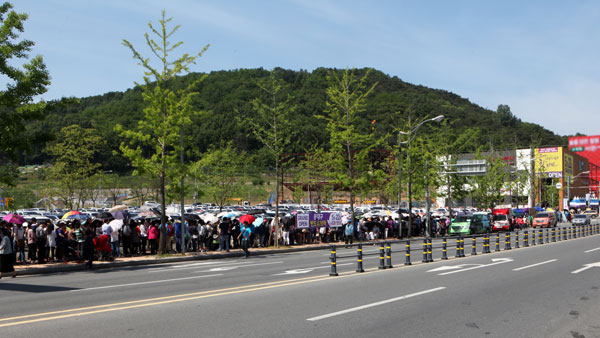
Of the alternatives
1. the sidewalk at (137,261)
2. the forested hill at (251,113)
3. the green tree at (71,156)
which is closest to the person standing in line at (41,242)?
the sidewalk at (137,261)

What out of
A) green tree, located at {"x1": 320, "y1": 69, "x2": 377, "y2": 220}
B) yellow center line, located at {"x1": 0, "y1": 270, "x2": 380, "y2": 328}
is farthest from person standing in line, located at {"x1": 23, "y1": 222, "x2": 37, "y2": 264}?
green tree, located at {"x1": 320, "y1": 69, "x2": 377, "y2": 220}

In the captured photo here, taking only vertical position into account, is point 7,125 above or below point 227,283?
above

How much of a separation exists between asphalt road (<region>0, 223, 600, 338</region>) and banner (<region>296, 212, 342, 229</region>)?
14509 millimetres

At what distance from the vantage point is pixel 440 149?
54.2 m

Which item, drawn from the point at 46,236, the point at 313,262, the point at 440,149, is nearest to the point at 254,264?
the point at 313,262

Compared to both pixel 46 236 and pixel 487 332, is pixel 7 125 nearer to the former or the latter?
pixel 46 236

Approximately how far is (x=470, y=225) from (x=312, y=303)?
1422 inches

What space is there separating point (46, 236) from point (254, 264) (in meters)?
8.18

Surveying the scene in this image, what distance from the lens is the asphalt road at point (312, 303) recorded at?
27.8ft

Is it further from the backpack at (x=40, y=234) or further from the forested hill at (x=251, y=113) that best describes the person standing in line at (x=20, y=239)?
the forested hill at (x=251, y=113)

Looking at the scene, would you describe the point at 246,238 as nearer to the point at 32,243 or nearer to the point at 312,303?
the point at 32,243

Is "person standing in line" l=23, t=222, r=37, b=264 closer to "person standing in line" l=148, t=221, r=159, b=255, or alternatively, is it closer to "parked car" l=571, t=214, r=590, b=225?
"person standing in line" l=148, t=221, r=159, b=255

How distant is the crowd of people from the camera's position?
20.9m

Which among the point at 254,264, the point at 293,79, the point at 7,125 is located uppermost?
the point at 293,79
